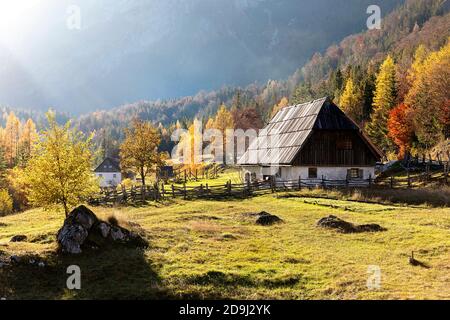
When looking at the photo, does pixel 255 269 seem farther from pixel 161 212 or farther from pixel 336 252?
pixel 161 212

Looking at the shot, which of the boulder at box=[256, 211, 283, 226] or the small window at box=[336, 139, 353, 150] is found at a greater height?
the small window at box=[336, 139, 353, 150]

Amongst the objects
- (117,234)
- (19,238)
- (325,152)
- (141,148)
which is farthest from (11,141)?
(117,234)

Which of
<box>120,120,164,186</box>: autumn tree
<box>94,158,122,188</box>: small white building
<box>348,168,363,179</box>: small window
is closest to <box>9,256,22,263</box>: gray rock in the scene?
<box>348,168,363,179</box>: small window

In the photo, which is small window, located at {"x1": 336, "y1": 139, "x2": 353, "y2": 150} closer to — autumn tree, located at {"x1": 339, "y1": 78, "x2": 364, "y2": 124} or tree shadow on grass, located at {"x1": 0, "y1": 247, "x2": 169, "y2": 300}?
tree shadow on grass, located at {"x1": 0, "y1": 247, "x2": 169, "y2": 300}

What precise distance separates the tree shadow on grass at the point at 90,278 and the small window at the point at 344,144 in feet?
101

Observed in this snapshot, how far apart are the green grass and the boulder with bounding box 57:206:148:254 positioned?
0.59 metres

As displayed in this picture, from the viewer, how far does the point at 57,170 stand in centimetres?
2342

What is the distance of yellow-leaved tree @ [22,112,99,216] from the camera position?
23188 millimetres

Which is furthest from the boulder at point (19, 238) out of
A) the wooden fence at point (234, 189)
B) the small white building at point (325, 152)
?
the small white building at point (325, 152)

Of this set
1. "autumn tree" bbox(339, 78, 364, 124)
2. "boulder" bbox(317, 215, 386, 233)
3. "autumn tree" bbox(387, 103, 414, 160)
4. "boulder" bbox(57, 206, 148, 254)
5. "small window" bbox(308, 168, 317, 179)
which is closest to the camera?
"boulder" bbox(57, 206, 148, 254)

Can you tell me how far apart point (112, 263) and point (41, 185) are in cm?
972

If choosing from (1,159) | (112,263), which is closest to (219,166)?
(1,159)

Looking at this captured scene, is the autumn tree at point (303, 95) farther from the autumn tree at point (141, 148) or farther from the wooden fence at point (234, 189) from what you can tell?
the wooden fence at point (234, 189)

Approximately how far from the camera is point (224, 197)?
3962 centimetres
